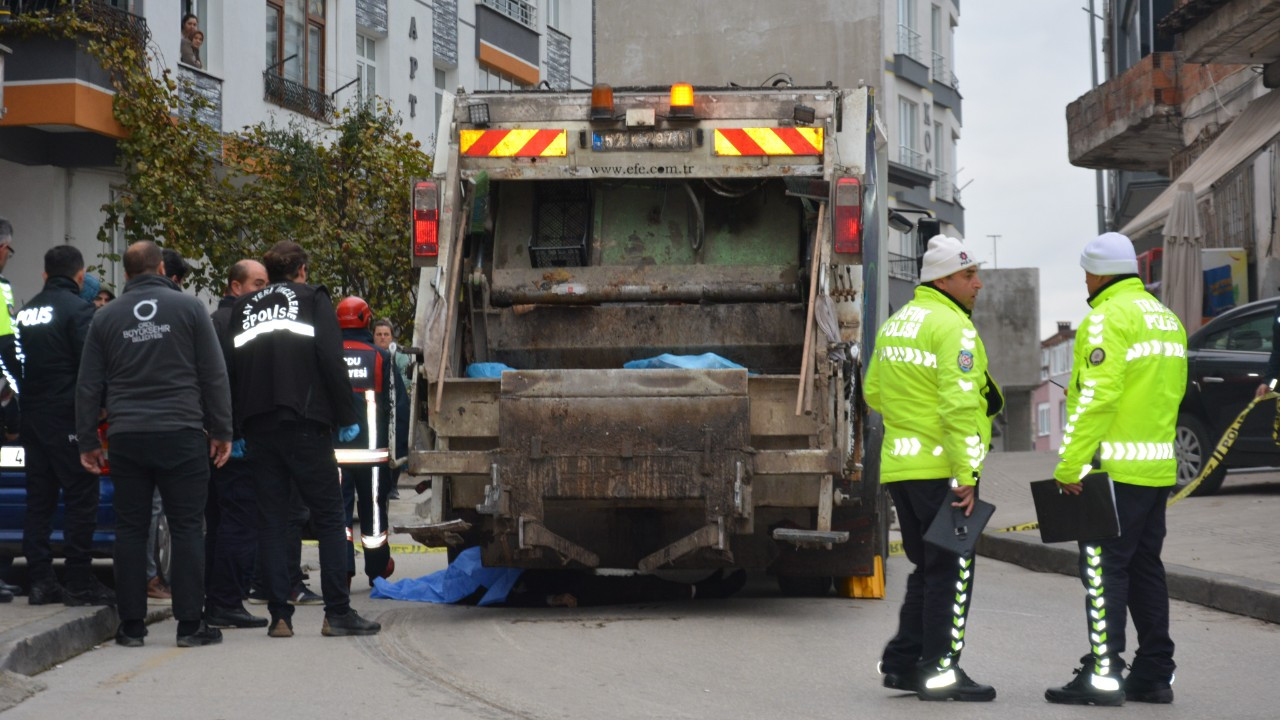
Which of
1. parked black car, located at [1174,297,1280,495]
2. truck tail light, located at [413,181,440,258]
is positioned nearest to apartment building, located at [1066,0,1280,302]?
parked black car, located at [1174,297,1280,495]

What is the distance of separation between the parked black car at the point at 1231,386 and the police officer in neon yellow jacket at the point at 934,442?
8.17 m

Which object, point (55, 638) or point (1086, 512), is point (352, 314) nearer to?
point (55, 638)

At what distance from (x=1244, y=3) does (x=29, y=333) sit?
12890mm

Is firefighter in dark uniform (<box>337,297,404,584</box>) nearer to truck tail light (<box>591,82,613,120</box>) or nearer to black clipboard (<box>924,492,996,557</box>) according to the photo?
truck tail light (<box>591,82,613,120</box>)

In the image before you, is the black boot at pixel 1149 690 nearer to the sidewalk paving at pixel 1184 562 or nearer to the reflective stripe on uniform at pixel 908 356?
the reflective stripe on uniform at pixel 908 356

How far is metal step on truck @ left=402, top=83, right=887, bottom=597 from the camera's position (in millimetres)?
8062

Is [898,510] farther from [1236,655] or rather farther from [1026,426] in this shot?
[1026,426]

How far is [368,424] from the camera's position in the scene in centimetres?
963

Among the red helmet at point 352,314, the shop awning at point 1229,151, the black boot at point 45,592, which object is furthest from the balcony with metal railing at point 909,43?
the black boot at point 45,592

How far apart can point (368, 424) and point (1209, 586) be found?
4532 mm

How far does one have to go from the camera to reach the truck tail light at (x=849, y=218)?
8430 mm

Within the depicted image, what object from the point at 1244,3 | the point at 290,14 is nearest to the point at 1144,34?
the point at 1244,3

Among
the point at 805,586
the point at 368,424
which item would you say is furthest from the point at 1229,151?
the point at 368,424

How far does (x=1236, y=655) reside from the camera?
25.0 ft
